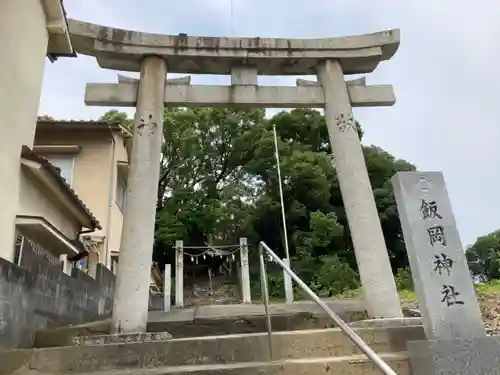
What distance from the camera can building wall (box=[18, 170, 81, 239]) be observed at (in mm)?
7021

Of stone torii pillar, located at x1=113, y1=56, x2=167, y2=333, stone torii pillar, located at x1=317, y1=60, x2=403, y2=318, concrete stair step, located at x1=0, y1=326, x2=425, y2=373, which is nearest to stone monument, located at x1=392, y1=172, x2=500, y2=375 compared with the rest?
concrete stair step, located at x1=0, y1=326, x2=425, y2=373

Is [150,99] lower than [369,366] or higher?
higher

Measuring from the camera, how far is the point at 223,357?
393cm

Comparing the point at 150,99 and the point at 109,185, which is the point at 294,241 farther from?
the point at 150,99

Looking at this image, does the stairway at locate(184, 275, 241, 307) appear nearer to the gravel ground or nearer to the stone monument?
the gravel ground

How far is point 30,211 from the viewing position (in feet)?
24.0

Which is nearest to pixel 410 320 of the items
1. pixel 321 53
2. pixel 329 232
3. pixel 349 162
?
pixel 349 162

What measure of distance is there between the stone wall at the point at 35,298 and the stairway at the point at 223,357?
3.07 feet

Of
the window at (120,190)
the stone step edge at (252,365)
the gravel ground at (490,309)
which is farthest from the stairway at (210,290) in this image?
the stone step edge at (252,365)

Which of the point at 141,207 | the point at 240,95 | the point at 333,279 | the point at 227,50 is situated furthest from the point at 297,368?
the point at 333,279

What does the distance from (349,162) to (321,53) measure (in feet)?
6.47

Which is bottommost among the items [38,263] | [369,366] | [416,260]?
[369,366]

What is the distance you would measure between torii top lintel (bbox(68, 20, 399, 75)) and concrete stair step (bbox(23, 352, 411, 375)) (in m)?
4.78

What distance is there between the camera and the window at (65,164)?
1291 centimetres
